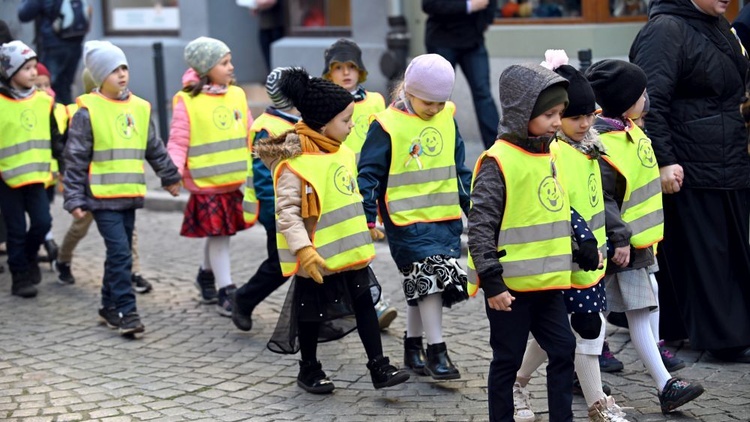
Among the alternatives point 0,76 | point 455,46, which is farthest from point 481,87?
point 0,76

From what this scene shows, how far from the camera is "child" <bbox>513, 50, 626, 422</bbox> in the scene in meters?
5.23

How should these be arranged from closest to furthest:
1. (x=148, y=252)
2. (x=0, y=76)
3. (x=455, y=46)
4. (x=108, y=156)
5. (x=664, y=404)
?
(x=664, y=404) < (x=108, y=156) < (x=0, y=76) < (x=148, y=252) < (x=455, y=46)

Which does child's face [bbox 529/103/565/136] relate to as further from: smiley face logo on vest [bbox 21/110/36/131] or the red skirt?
smiley face logo on vest [bbox 21/110/36/131]

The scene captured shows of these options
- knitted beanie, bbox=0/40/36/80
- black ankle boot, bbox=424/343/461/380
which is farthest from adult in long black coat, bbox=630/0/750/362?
knitted beanie, bbox=0/40/36/80

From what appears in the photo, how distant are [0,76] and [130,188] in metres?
1.44

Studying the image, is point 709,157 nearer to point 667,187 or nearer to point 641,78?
point 667,187

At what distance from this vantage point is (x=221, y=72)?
7.74m

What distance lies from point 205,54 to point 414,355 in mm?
2368

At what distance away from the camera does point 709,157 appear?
6352 mm

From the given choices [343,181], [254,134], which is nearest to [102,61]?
[254,134]

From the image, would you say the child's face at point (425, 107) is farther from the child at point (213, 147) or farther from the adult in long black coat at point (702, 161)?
the child at point (213, 147)

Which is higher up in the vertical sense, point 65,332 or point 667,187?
point 667,187

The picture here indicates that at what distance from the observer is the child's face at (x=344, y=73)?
7039 millimetres

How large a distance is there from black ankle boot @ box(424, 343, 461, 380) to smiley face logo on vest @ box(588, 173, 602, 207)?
130 cm
